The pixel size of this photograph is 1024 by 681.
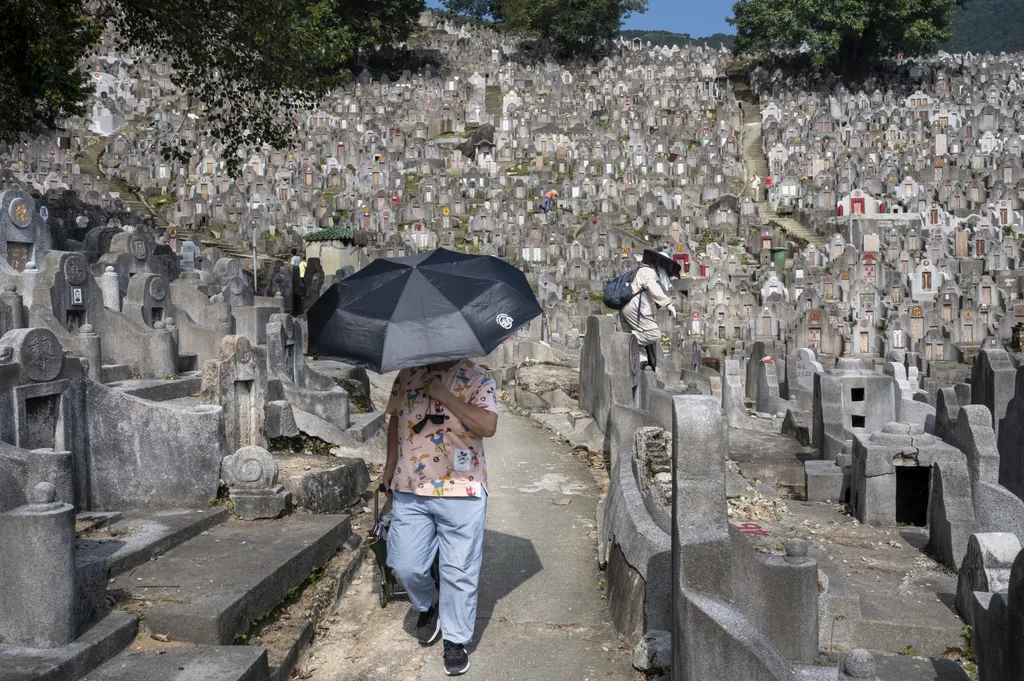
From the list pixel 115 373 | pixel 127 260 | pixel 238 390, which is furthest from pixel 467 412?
pixel 127 260

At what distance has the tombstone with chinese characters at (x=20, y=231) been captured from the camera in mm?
13680

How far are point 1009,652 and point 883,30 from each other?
6390 centimetres

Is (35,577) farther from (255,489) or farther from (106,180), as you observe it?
(106,180)

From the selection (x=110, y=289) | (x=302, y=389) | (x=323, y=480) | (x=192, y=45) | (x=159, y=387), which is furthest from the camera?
(x=110, y=289)

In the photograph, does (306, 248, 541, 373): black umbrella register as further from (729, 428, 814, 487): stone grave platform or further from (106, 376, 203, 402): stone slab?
(729, 428, 814, 487): stone grave platform

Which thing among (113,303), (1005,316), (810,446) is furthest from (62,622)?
(1005,316)

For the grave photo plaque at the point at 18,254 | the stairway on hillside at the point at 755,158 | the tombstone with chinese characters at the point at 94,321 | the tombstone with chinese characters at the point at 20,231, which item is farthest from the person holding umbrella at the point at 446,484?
the stairway on hillside at the point at 755,158

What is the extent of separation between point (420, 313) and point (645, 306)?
539cm

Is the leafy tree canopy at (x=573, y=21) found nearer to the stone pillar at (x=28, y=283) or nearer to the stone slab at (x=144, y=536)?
the stone pillar at (x=28, y=283)

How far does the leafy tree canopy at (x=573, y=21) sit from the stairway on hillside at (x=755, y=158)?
10.0m

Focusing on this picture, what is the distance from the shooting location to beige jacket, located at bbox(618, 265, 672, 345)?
8.77 metres

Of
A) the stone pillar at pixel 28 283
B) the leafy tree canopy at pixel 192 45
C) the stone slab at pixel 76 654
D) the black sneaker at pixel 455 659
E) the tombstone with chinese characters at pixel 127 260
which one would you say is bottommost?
the black sneaker at pixel 455 659

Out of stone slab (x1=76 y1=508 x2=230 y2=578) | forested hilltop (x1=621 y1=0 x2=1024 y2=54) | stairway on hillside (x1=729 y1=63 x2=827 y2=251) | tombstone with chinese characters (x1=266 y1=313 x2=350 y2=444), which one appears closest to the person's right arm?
stone slab (x1=76 y1=508 x2=230 y2=578)

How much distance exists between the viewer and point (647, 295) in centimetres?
897
